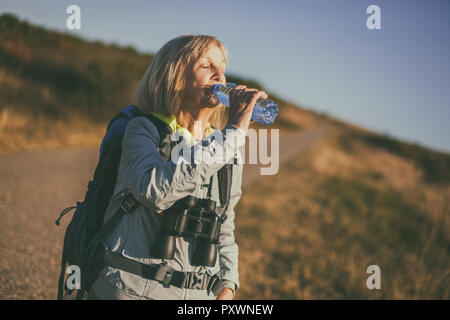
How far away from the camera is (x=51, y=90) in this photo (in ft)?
35.0

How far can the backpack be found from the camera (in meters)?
1.33

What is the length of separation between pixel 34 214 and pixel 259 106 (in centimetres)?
346

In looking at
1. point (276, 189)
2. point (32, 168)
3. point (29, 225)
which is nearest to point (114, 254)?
point (29, 225)

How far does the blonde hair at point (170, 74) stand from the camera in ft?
5.04

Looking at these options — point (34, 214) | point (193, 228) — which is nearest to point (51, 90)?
point (34, 214)

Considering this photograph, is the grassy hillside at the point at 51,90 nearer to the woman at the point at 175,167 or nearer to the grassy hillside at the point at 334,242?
the grassy hillside at the point at 334,242

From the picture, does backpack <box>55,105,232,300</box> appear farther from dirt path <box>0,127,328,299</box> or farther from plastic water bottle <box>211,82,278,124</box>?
dirt path <box>0,127,328,299</box>

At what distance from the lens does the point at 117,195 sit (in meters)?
1.33

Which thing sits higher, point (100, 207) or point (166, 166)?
point (166, 166)

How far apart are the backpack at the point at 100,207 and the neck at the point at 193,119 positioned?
0.67ft

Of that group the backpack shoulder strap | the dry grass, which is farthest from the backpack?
the dry grass

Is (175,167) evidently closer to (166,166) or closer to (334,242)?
(166,166)

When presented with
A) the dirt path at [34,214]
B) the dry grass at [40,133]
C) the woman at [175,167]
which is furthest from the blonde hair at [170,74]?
the dry grass at [40,133]

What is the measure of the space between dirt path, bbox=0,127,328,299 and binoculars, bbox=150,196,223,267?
1.87 meters
